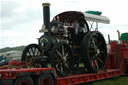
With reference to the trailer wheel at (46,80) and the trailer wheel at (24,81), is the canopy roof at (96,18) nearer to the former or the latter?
the trailer wheel at (46,80)

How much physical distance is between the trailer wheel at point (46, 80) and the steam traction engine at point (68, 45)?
62 cm

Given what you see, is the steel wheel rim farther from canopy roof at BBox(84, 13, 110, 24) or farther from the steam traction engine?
canopy roof at BBox(84, 13, 110, 24)

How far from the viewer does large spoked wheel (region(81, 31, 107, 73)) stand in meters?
9.44

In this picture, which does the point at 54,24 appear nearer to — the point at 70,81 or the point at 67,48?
the point at 67,48

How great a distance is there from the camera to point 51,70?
7621 millimetres

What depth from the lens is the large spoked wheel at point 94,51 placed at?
944cm

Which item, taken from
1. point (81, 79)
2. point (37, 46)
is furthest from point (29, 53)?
point (81, 79)

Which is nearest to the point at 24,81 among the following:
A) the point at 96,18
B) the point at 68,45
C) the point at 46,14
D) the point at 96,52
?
the point at 68,45

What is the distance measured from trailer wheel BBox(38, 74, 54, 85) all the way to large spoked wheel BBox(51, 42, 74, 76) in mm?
623

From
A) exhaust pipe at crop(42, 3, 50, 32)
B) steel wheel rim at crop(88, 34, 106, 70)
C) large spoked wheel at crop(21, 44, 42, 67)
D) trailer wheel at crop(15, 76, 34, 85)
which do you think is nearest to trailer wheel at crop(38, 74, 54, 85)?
trailer wheel at crop(15, 76, 34, 85)

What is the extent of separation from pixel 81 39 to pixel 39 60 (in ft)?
7.65

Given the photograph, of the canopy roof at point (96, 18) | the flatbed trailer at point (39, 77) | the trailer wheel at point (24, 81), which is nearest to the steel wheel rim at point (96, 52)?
the flatbed trailer at point (39, 77)

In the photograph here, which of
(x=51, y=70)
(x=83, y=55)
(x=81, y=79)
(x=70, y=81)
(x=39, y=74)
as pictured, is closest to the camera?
(x=39, y=74)

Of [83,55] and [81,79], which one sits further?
[83,55]
